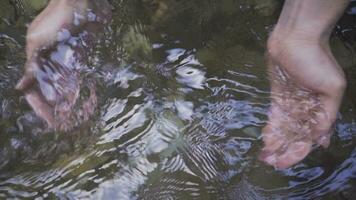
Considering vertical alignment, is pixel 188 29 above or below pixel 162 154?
above

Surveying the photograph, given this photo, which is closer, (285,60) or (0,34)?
(285,60)

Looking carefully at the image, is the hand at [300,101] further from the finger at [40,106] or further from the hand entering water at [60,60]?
the finger at [40,106]

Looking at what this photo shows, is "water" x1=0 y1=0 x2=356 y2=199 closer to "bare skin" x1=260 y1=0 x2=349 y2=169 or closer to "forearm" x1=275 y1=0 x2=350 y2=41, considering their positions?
"bare skin" x1=260 y1=0 x2=349 y2=169

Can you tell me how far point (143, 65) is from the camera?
7.63 ft

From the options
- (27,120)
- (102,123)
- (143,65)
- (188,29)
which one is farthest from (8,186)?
(188,29)

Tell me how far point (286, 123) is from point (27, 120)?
1.13m

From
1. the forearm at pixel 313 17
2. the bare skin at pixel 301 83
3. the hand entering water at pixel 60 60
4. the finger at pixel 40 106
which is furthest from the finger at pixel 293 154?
the finger at pixel 40 106

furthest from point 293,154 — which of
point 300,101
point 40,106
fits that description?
point 40,106

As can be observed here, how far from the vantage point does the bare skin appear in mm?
1946

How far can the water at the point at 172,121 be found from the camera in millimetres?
1875

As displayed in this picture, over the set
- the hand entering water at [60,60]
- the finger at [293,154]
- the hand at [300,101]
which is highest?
the hand entering water at [60,60]

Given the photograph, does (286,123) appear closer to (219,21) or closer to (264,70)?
(264,70)

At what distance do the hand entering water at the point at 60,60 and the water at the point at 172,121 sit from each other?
5 centimetres

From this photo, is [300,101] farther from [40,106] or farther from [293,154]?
[40,106]
